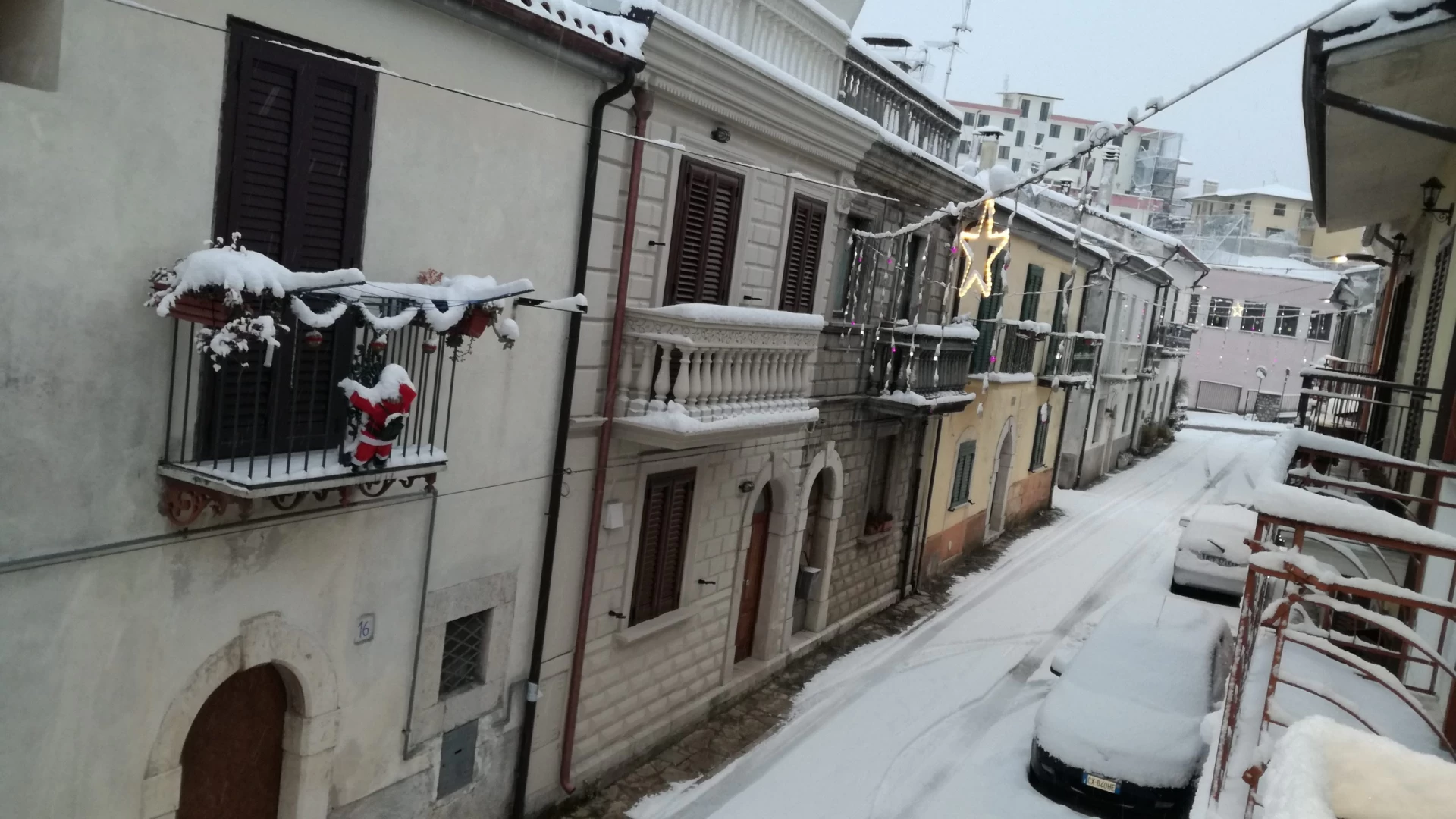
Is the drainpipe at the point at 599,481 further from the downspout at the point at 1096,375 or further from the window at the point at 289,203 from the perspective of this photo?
the downspout at the point at 1096,375

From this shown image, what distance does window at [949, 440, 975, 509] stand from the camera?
21.6m

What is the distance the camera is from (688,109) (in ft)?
35.2

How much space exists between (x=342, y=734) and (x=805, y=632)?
9.29 m

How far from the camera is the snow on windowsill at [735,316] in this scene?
10.2 meters

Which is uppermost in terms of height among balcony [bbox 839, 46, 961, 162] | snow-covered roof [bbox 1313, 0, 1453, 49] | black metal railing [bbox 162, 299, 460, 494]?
balcony [bbox 839, 46, 961, 162]

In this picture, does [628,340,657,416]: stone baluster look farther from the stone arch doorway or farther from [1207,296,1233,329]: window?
[1207,296,1233,329]: window

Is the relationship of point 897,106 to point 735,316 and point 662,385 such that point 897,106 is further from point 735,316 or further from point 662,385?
point 662,385

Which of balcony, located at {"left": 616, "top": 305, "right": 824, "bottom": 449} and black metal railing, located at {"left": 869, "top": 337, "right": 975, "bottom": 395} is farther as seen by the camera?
black metal railing, located at {"left": 869, "top": 337, "right": 975, "bottom": 395}

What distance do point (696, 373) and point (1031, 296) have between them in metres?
16.1

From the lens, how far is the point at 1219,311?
51.2m

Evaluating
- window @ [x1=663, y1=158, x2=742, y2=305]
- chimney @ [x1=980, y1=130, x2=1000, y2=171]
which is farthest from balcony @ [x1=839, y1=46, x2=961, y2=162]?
chimney @ [x1=980, y1=130, x2=1000, y2=171]

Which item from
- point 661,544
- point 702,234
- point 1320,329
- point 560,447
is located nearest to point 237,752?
point 560,447

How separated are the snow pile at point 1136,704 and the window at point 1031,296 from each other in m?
11.9

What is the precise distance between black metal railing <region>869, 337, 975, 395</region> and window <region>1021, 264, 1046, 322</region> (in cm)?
632
